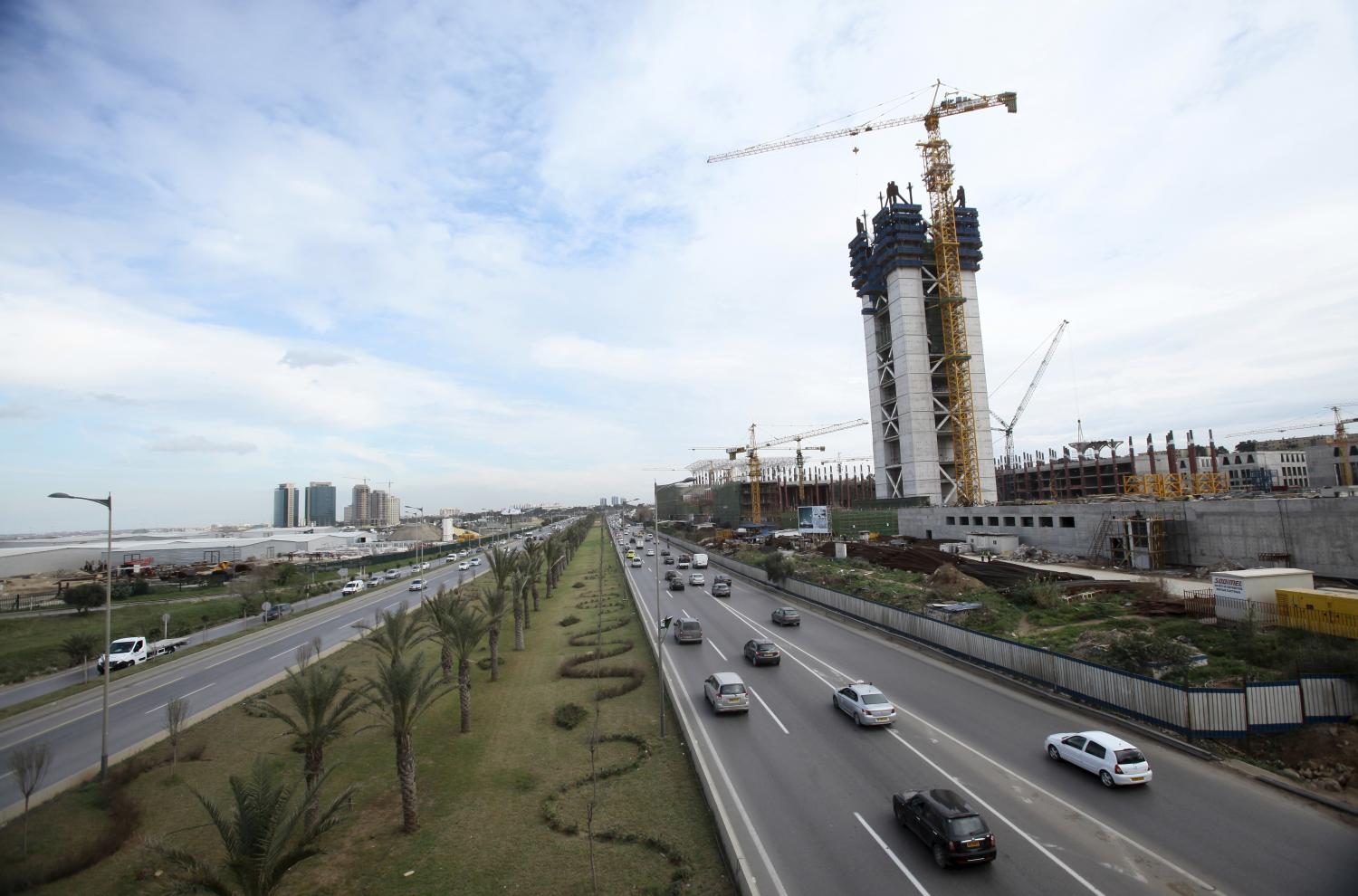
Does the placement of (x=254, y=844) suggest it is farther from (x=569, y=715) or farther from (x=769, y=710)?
(x=769, y=710)

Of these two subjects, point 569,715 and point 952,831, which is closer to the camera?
point 952,831

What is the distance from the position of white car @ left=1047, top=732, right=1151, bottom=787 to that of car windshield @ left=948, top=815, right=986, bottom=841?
229 inches

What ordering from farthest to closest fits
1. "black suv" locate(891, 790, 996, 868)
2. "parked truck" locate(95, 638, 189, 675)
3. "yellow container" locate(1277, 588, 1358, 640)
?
"parked truck" locate(95, 638, 189, 675) < "yellow container" locate(1277, 588, 1358, 640) < "black suv" locate(891, 790, 996, 868)

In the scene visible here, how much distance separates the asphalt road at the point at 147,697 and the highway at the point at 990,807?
18235 millimetres

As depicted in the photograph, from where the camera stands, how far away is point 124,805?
17859mm

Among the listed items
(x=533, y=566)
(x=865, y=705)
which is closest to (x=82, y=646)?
(x=533, y=566)

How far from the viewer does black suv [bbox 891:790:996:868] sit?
39.7 feet

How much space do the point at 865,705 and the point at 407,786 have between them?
13.9m

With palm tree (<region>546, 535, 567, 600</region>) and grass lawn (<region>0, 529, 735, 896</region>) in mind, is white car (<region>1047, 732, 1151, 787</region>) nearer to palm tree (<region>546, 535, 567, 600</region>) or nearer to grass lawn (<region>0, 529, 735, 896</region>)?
grass lawn (<region>0, 529, 735, 896</region>)

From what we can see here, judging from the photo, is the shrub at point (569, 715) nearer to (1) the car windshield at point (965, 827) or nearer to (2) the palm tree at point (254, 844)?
(2) the palm tree at point (254, 844)

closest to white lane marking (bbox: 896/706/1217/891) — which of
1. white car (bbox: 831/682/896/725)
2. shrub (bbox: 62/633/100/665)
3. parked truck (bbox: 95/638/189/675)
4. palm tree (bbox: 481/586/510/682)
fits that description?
white car (bbox: 831/682/896/725)

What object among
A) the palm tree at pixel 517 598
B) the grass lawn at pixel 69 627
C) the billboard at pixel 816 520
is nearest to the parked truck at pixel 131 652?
the grass lawn at pixel 69 627

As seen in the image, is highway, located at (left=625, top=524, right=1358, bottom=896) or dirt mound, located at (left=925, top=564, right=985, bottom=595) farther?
dirt mound, located at (left=925, top=564, right=985, bottom=595)

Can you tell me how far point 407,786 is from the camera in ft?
52.5
